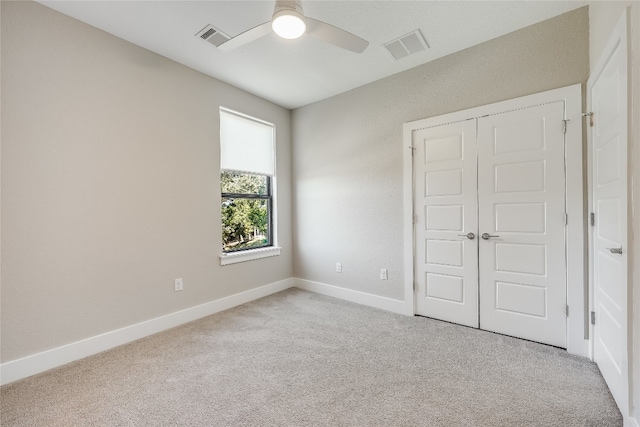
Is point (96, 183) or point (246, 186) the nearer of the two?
point (96, 183)

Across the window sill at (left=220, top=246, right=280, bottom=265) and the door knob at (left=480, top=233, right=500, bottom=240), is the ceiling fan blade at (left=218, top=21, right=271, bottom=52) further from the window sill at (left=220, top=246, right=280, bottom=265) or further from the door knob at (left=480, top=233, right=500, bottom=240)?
the door knob at (left=480, top=233, right=500, bottom=240)

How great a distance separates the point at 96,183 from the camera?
236 cm

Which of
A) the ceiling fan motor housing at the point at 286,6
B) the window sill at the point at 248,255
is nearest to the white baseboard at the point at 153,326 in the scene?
the window sill at the point at 248,255

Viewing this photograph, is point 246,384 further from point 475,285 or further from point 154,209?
point 475,285

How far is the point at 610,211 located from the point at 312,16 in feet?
8.32

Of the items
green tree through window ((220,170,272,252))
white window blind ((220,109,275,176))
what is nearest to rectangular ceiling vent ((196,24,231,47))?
white window blind ((220,109,275,176))

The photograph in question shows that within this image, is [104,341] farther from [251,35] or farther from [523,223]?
[523,223]

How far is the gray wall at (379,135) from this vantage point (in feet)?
7.70

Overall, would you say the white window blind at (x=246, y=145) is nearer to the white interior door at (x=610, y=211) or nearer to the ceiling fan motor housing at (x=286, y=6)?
the ceiling fan motor housing at (x=286, y=6)

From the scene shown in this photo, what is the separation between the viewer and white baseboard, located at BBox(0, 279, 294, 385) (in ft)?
6.48

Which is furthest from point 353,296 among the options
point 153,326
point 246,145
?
point 246,145

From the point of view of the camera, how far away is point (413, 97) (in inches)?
121

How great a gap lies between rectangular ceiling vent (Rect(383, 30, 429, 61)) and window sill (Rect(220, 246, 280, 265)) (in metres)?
2.81

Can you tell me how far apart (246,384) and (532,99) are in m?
3.24
